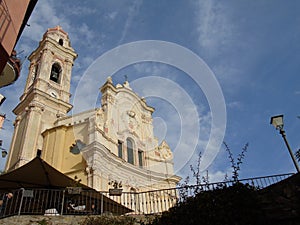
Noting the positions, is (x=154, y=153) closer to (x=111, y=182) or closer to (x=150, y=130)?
(x=150, y=130)

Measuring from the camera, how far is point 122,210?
1275cm

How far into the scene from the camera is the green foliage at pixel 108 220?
9688 mm

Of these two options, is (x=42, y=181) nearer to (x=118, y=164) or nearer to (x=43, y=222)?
(x=43, y=222)

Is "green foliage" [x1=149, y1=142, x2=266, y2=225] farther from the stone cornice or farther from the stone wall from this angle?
the stone cornice

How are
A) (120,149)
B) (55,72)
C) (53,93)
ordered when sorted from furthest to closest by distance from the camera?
(55,72) < (53,93) < (120,149)

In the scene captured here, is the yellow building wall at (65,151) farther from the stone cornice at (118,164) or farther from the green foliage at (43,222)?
the green foliage at (43,222)

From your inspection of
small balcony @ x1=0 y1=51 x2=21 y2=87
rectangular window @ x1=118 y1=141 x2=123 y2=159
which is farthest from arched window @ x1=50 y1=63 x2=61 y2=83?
small balcony @ x1=0 y1=51 x2=21 y2=87

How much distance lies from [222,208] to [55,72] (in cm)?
2582

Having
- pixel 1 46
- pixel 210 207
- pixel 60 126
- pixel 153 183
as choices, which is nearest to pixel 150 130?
pixel 153 183

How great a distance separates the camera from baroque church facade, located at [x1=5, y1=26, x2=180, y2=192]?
67.8 ft

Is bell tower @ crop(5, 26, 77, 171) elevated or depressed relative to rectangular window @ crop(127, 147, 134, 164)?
elevated

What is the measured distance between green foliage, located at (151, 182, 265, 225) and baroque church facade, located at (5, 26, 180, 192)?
36.7 feet

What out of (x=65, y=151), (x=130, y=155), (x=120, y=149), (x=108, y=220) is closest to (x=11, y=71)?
(x=108, y=220)

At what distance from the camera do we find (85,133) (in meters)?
22.2
